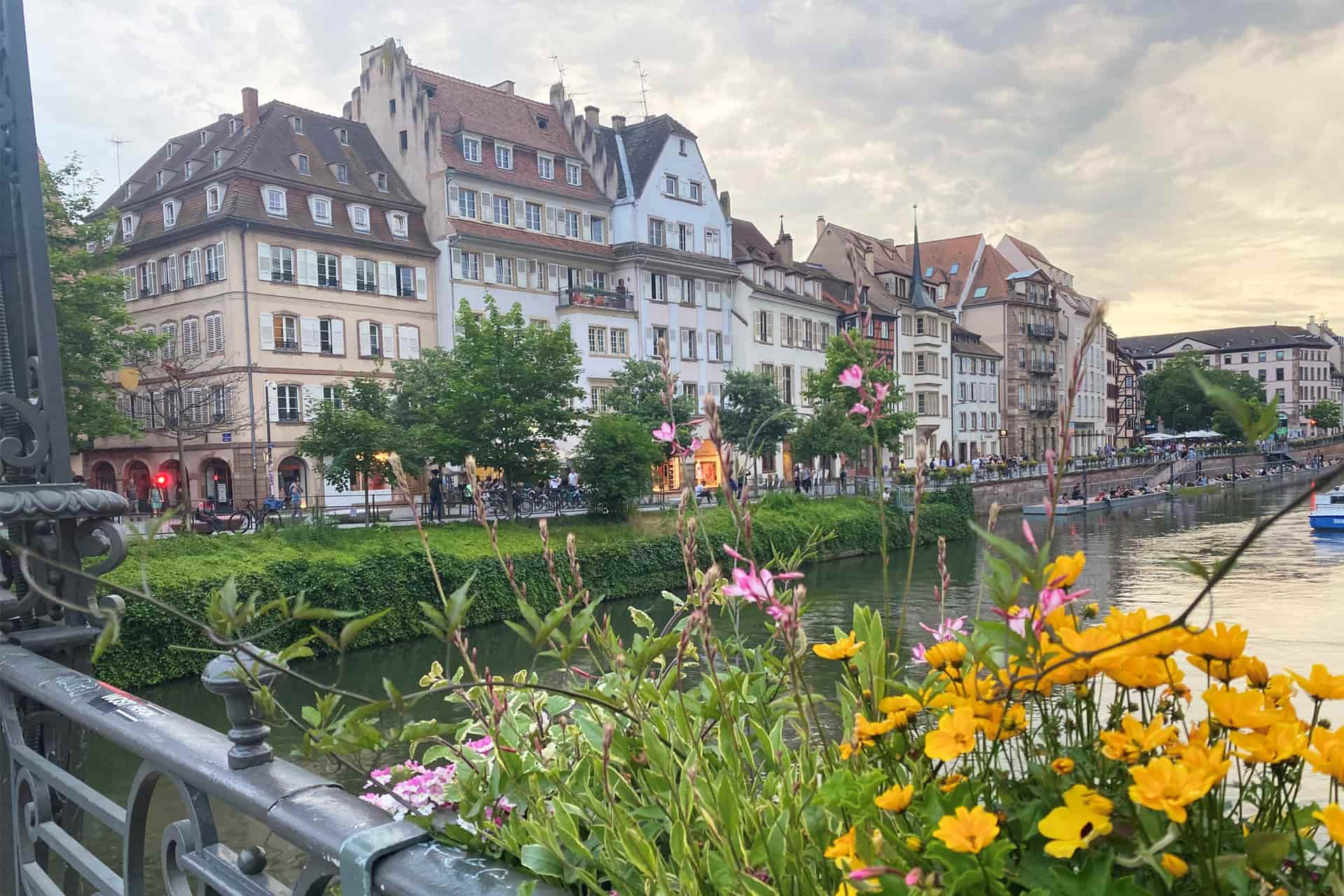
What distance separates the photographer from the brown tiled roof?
35.2 m

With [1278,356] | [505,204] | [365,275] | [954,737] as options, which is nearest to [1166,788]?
[954,737]

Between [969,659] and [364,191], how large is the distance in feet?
118

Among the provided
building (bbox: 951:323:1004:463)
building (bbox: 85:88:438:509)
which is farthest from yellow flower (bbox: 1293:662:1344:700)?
building (bbox: 951:323:1004:463)

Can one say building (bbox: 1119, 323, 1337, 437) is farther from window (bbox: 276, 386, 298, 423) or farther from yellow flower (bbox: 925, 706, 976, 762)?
yellow flower (bbox: 925, 706, 976, 762)

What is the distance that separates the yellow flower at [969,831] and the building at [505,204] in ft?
110

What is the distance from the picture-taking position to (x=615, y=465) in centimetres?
2612

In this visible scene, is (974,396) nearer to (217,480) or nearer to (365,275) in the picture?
(365,275)

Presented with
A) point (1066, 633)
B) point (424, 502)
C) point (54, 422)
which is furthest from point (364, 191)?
point (1066, 633)

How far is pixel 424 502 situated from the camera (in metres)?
28.2

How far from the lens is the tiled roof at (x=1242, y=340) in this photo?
118 m

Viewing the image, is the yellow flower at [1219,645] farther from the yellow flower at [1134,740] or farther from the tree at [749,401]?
the tree at [749,401]

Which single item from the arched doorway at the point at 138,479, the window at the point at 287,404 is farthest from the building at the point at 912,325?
the arched doorway at the point at 138,479

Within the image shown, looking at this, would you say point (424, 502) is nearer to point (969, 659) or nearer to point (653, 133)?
point (653, 133)

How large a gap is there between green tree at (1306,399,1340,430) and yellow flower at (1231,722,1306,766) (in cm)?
9608
